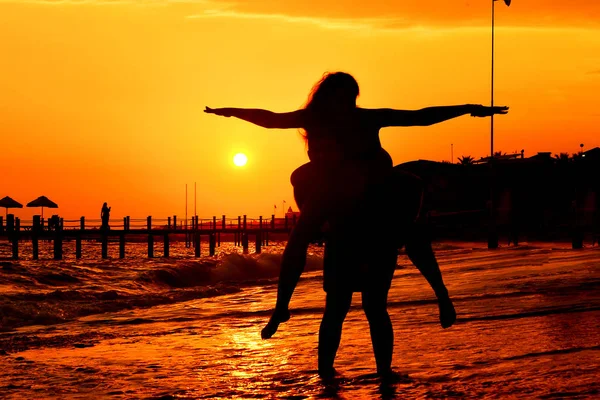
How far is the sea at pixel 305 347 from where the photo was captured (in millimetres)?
5945

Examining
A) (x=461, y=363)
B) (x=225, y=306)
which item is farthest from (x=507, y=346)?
(x=225, y=306)

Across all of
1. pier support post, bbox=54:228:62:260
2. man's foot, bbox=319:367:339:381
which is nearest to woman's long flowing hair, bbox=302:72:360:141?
man's foot, bbox=319:367:339:381

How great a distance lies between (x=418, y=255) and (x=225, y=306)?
8445mm

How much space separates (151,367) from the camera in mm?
7250

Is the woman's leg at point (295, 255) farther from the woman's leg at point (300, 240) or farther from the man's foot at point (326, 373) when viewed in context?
the man's foot at point (326, 373)

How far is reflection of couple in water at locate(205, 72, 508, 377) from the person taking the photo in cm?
564

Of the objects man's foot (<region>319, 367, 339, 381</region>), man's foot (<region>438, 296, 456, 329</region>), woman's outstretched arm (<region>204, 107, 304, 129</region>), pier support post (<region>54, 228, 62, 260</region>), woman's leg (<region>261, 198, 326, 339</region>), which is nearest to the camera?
woman's outstretched arm (<region>204, 107, 304, 129</region>)

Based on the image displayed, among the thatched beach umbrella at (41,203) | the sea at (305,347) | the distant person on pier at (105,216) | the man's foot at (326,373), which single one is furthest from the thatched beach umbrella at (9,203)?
the man's foot at (326,373)

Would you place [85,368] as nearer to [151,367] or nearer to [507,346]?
[151,367]

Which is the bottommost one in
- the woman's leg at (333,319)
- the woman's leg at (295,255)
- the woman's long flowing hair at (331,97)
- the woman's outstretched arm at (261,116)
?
Result: the woman's leg at (333,319)

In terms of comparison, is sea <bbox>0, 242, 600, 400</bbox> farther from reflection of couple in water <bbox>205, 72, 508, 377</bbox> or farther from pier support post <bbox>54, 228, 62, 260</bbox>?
pier support post <bbox>54, 228, 62, 260</bbox>

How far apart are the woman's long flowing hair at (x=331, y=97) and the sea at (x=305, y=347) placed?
1755 mm

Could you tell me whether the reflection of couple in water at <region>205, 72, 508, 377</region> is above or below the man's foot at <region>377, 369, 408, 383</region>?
above

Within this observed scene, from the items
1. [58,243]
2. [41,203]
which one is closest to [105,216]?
[58,243]
